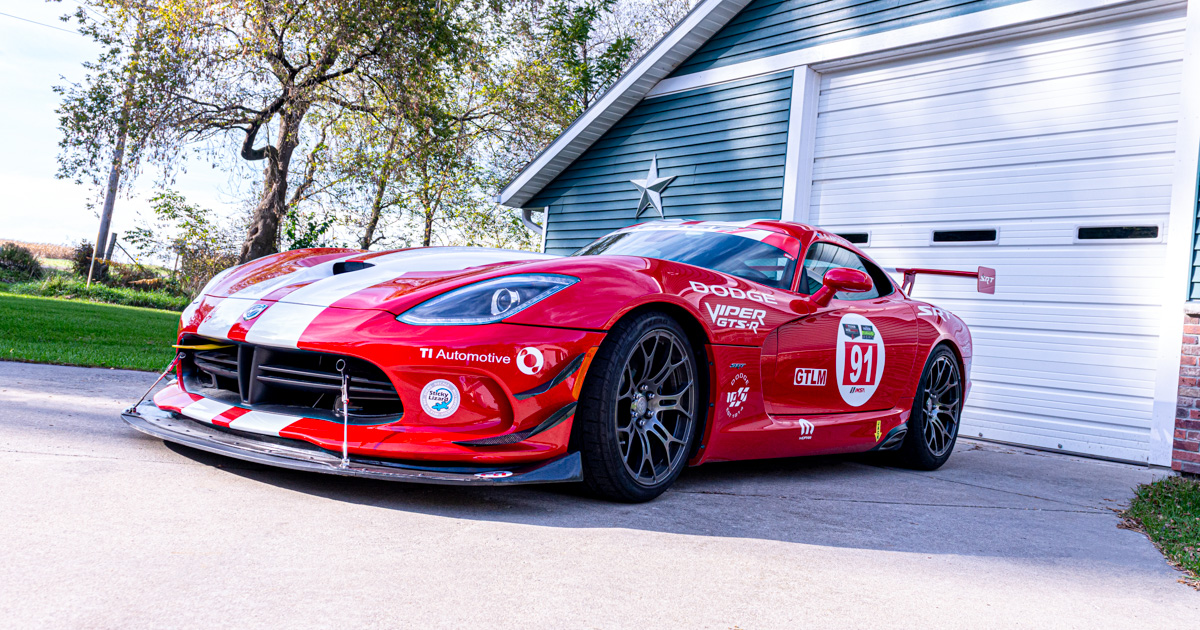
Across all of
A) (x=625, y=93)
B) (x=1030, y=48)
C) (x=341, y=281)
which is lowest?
(x=341, y=281)

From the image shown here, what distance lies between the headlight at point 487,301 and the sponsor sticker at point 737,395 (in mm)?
856

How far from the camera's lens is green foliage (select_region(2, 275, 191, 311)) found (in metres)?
20.2

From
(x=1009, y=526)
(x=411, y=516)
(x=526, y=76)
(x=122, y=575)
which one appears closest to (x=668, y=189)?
(x=1009, y=526)

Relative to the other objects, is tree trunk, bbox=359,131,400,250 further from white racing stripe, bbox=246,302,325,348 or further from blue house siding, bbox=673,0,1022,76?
white racing stripe, bbox=246,302,325,348

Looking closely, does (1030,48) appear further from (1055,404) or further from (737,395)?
(737,395)

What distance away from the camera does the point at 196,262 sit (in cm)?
2286

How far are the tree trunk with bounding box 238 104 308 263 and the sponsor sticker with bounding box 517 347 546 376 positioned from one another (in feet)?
49.2

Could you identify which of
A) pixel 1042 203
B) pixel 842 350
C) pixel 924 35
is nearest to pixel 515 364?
pixel 842 350

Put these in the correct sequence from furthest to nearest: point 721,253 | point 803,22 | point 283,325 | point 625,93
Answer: point 625,93 < point 803,22 < point 721,253 < point 283,325

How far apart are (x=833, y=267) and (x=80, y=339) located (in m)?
7.40

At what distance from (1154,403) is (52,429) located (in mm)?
6622

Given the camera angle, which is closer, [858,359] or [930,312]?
[858,359]

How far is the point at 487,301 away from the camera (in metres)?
2.92

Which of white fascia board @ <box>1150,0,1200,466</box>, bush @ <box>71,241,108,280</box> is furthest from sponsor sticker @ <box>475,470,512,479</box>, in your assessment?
bush @ <box>71,241,108,280</box>
